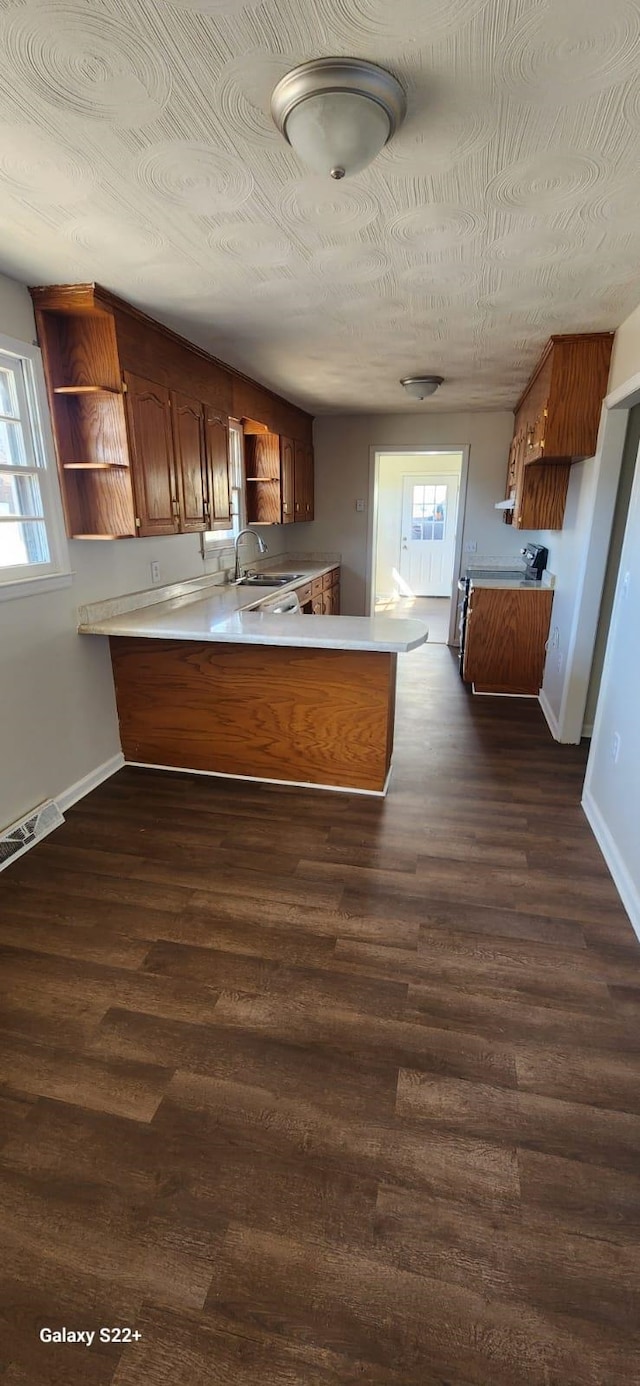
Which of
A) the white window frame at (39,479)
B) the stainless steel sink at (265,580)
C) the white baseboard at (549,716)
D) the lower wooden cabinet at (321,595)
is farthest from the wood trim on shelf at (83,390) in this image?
the white baseboard at (549,716)

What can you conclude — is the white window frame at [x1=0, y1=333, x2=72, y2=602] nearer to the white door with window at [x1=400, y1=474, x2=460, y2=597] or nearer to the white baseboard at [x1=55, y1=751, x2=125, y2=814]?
the white baseboard at [x1=55, y1=751, x2=125, y2=814]

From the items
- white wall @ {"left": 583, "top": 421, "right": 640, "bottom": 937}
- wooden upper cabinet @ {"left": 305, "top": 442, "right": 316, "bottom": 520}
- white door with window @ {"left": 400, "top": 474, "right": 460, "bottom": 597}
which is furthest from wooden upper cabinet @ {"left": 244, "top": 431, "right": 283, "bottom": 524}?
white door with window @ {"left": 400, "top": 474, "right": 460, "bottom": 597}

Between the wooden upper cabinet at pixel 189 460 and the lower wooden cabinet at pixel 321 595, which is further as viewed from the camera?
the lower wooden cabinet at pixel 321 595

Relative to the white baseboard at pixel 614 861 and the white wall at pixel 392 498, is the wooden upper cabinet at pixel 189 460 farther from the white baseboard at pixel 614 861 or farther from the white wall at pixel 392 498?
the white wall at pixel 392 498

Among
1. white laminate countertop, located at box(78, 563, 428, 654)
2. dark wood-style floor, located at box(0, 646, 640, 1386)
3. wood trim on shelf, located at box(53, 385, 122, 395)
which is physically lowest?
dark wood-style floor, located at box(0, 646, 640, 1386)

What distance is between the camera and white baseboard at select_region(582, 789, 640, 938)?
223 cm

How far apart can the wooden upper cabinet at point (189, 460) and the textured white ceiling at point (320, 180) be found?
0.47m

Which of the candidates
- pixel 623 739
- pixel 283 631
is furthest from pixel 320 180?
pixel 623 739

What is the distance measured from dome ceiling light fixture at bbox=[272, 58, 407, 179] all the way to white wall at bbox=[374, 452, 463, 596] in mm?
6892

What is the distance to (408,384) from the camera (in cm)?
418

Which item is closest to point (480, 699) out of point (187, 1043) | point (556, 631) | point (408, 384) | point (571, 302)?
point (556, 631)

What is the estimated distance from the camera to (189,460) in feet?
11.1

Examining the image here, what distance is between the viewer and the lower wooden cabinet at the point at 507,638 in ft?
15.0

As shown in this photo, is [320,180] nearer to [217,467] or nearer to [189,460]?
[189,460]
